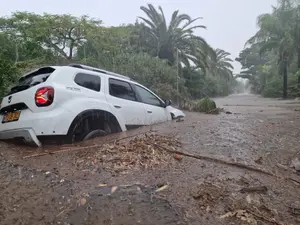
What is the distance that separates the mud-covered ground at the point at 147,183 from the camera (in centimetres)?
220

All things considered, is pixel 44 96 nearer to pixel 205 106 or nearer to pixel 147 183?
pixel 147 183

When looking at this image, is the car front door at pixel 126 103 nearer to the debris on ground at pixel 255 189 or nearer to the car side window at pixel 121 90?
the car side window at pixel 121 90

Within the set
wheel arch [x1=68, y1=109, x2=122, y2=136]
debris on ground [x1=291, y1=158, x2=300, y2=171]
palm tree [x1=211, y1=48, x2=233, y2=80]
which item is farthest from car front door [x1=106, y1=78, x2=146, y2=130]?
palm tree [x1=211, y1=48, x2=233, y2=80]

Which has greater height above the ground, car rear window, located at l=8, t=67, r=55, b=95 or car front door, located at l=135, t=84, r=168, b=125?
car rear window, located at l=8, t=67, r=55, b=95

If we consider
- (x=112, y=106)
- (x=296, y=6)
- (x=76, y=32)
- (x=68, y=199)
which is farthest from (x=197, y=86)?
(x=68, y=199)

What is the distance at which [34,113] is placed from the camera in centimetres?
380

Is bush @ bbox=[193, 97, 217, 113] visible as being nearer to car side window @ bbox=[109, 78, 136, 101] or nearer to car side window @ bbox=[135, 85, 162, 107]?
car side window @ bbox=[135, 85, 162, 107]

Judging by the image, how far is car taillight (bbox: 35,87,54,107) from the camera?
3.79 m

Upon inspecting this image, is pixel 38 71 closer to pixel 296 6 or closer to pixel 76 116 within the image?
pixel 76 116

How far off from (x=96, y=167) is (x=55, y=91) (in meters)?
1.42

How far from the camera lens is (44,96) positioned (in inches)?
150

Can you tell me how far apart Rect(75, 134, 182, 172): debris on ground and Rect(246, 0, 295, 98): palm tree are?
25.1m

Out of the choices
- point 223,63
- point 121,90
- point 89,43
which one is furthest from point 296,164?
point 223,63

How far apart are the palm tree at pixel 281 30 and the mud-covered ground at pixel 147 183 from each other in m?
24.0
